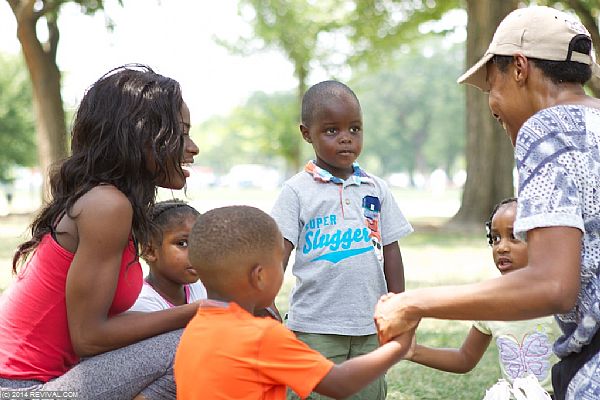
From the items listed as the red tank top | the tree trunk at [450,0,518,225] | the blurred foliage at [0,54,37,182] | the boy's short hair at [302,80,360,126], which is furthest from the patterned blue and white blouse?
the blurred foliage at [0,54,37,182]

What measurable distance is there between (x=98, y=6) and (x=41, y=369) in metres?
14.2

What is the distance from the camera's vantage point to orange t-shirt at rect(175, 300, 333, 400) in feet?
8.38

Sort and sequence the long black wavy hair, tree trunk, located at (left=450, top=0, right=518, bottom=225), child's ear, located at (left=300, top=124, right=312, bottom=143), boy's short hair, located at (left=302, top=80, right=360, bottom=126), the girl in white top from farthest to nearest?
tree trunk, located at (left=450, top=0, right=518, bottom=225) < child's ear, located at (left=300, top=124, right=312, bottom=143) < boy's short hair, located at (left=302, top=80, right=360, bottom=126) < the girl in white top < the long black wavy hair

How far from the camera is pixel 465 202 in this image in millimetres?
16516

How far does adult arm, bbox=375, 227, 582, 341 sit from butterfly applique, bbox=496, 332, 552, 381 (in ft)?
4.75

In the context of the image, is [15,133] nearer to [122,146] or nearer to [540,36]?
[122,146]

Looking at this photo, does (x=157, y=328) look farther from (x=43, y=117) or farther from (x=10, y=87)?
(x=10, y=87)

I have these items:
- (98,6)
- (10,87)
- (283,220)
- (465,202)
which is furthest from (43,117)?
(10,87)

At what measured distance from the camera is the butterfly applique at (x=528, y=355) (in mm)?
3779

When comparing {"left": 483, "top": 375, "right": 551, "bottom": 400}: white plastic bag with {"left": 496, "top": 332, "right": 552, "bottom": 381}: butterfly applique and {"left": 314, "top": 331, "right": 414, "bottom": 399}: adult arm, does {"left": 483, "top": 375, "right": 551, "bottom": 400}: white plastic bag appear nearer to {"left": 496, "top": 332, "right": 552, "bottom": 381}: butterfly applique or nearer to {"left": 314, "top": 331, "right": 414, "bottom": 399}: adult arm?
{"left": 496, "top": 332, "right": 552, "bottom": 381}: butterfly applique

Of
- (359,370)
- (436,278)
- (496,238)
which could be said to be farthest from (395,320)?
(436,278)

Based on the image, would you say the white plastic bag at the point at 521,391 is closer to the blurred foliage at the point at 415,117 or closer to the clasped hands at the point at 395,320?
the clasped hands at the point at 395,320

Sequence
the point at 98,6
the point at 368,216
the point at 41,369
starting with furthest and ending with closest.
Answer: the point at 98,6 → the point at 368,216 → the point at 41,369

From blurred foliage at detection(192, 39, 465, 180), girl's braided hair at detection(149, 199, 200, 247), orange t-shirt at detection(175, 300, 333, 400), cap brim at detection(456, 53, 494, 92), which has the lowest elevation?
blurred foliage at detection(192, 39, 465, 180)
